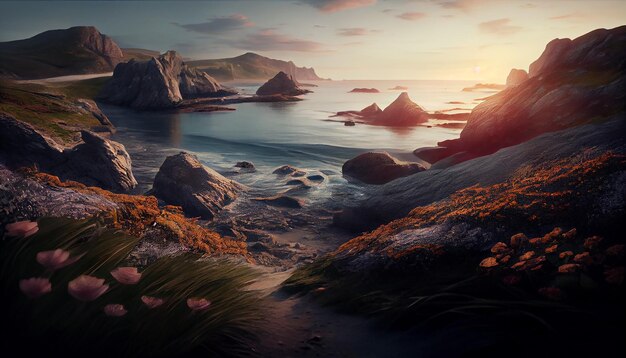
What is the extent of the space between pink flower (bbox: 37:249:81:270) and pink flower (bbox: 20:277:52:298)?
0.17m

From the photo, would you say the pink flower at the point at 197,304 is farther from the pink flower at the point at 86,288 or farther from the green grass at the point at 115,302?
the pink flower at the point at 86,288

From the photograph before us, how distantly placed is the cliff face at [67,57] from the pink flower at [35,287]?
335 ft

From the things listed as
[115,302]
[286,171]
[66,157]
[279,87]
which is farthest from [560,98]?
[279,87]

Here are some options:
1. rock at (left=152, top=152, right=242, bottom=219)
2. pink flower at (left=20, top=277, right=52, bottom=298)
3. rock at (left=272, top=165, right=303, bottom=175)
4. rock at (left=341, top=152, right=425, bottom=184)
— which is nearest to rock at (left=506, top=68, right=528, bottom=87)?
rock at (left=341, top=152, right=425, bottom=184)

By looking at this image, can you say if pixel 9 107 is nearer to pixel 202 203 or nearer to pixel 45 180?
pixel 202 203

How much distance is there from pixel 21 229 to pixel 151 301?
64.8 inches

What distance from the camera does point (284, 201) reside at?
60.1 feet

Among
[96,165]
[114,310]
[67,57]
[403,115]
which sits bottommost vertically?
[96,165]

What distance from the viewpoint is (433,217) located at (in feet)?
23.0

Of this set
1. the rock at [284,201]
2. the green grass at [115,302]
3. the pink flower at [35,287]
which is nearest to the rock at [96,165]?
the rock at [284,201]

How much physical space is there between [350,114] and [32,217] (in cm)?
6659

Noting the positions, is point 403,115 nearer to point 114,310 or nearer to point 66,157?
point 66,157

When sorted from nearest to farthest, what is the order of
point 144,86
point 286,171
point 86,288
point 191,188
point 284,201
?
point 86,288, point 191,188, point 284,201, point 286,171, point 144,86

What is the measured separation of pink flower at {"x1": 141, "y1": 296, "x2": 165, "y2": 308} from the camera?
12.4 feet
